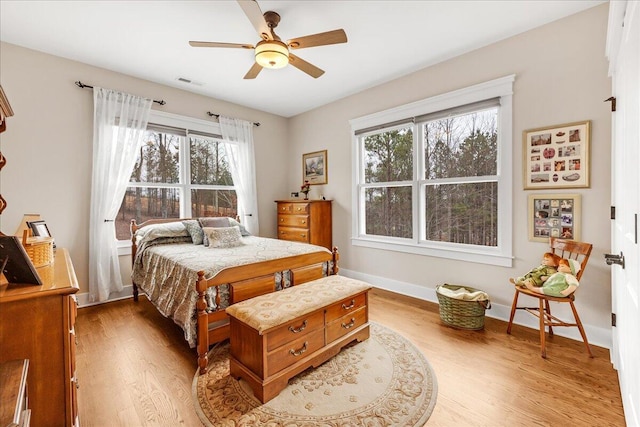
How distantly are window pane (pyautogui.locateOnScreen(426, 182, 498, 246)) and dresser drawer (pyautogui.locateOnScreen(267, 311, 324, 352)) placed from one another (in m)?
2.05

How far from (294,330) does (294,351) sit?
0.14 metres

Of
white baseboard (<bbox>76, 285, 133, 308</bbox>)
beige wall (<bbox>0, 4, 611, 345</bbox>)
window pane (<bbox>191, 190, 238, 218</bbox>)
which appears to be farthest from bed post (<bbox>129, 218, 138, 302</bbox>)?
window pane (<bbox>191, 190, 238, 218</bbox>)

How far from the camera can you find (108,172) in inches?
131

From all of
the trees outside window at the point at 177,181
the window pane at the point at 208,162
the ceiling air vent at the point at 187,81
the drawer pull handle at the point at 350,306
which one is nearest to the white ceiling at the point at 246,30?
the ceiling air vent at the point at 187,81

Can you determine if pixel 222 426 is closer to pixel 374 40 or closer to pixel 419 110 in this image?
pixel 374 40

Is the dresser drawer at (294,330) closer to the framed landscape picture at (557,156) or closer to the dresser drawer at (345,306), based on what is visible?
the dresser drawer at (345,306)

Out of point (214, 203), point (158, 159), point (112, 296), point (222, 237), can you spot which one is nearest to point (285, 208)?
point (214, 203)

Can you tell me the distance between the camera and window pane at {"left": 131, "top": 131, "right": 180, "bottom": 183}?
374 centimetres

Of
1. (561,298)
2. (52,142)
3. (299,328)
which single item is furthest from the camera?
(52,142)

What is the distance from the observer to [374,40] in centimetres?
279

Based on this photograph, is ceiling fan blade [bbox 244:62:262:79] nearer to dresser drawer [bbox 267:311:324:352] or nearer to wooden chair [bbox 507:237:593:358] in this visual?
dresser drawer [bbox 267:311:324:352]

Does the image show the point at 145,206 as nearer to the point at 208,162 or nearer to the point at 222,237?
the point at 208,162

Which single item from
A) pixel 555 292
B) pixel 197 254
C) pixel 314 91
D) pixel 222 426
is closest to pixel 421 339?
pixel 555 292

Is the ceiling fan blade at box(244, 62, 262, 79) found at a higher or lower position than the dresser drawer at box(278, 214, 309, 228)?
higher
